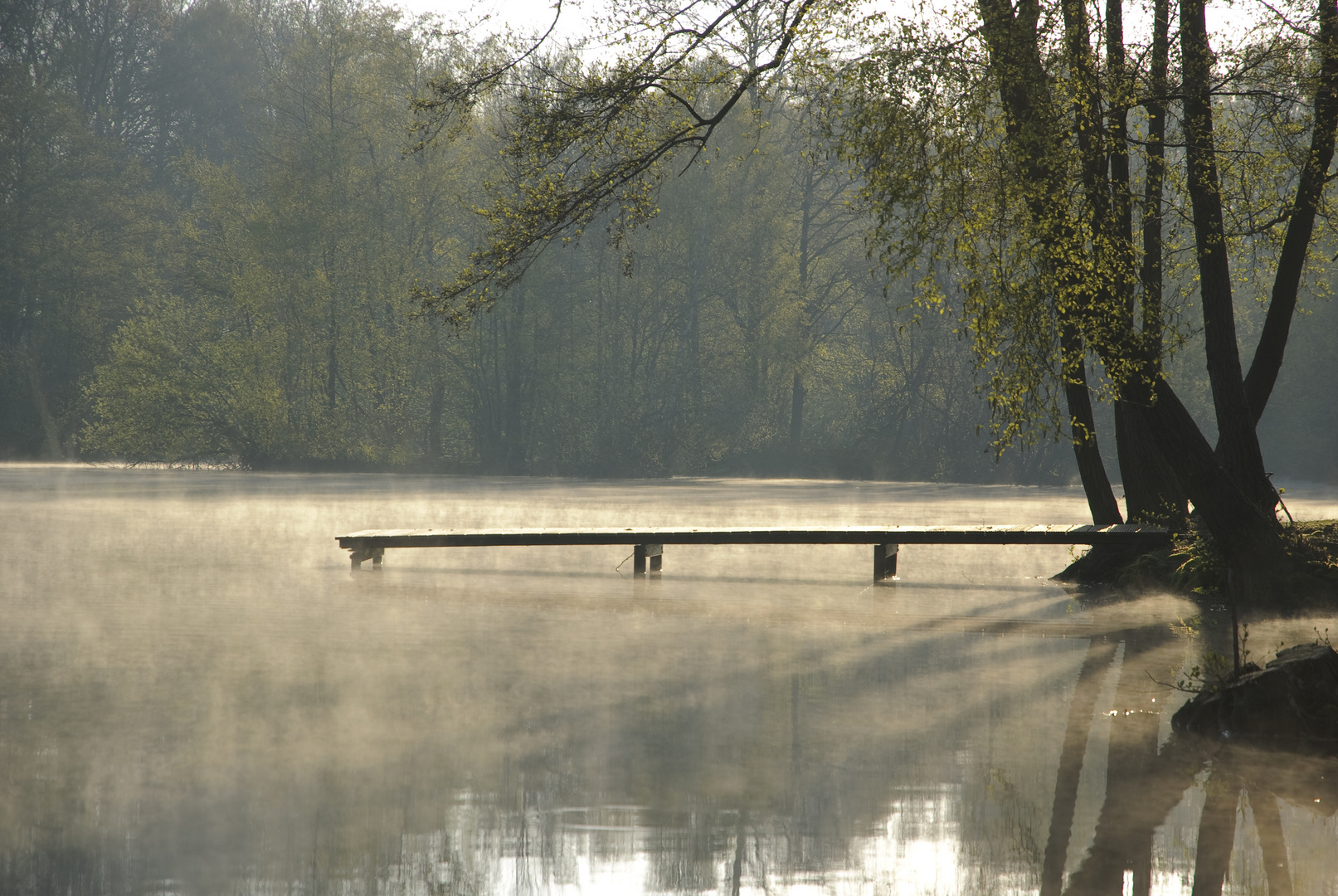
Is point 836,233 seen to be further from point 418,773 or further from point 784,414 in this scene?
point 418,773

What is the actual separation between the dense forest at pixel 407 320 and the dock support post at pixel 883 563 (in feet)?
74.3

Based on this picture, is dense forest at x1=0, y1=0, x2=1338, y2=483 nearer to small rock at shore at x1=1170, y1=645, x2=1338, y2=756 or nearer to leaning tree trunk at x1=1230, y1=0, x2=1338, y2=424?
leaning tree trunk at x1=1230, y1=0, x2=1338, y2=424

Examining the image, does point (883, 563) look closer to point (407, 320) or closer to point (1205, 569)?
point (1205, 569)

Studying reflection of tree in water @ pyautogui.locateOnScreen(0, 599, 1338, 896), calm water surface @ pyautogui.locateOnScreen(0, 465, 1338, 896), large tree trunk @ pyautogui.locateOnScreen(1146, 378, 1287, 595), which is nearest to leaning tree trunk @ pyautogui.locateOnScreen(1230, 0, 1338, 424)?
large tree trunk @ pyautogui.locateOnScreen(1146, 378, 1287, 595)

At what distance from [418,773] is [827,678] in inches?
114

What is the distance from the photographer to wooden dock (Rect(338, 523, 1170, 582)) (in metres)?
11.4

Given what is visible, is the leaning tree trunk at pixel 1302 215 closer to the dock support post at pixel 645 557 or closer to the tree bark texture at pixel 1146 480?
the tree bark texture at pixel 1146 480

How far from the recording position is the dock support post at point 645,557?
12609mm

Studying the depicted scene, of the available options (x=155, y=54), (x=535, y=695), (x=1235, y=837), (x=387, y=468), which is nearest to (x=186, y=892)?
(x=535, y=695)

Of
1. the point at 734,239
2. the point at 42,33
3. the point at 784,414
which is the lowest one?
the point at 784,414

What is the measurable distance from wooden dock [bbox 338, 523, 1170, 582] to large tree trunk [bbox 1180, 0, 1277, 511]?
1.52m

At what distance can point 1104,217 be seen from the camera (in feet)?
28.7

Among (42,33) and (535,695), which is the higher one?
(42,33)

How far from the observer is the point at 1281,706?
6.02 meters
